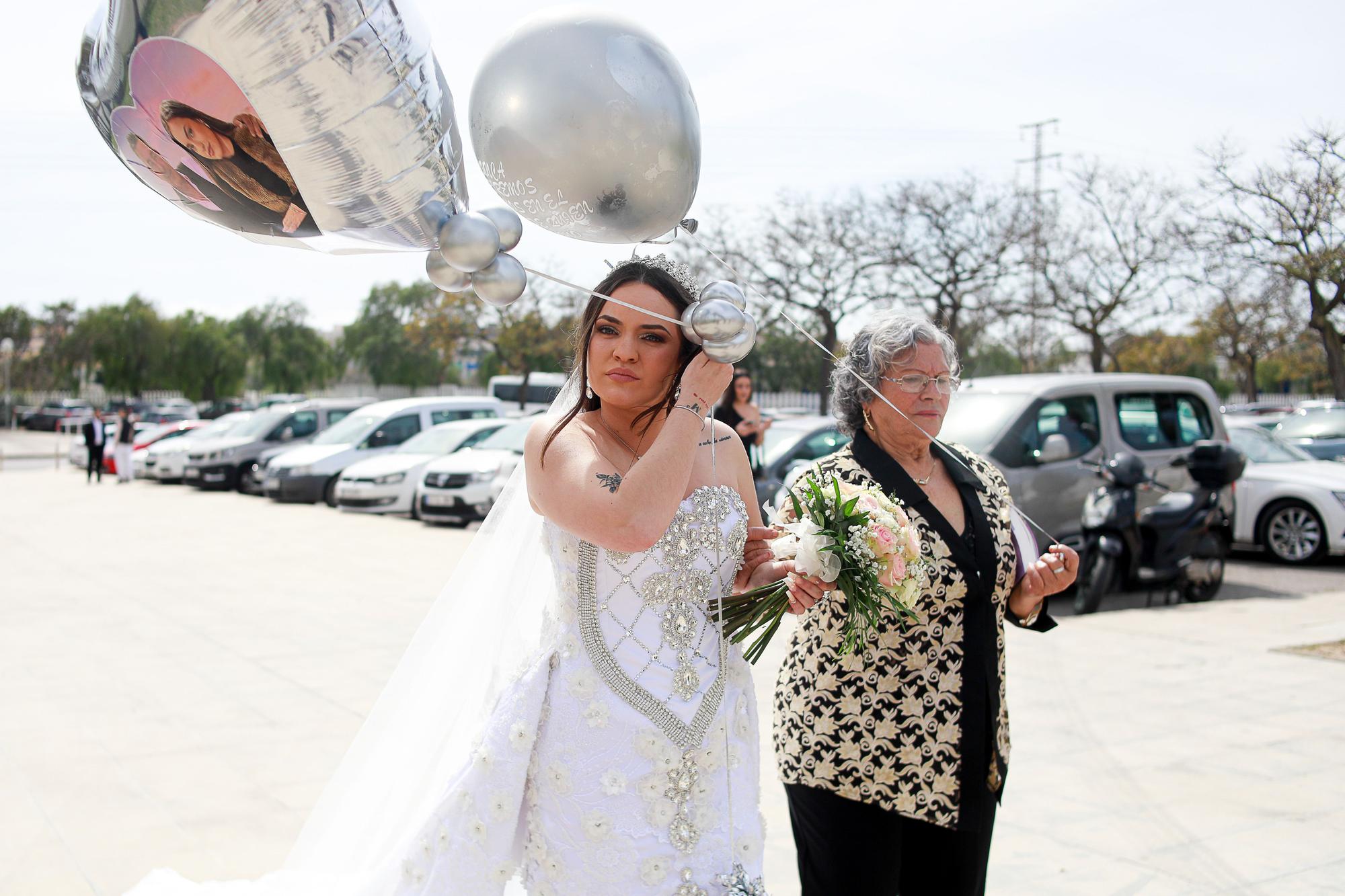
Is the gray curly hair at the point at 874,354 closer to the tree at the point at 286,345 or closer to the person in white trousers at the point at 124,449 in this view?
the person in white trousers at the point at 124,449

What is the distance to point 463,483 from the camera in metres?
15.0

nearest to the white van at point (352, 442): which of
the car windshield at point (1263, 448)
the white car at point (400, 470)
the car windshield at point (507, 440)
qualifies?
the white car at point (400, 470)

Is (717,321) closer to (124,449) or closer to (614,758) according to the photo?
(614,758)

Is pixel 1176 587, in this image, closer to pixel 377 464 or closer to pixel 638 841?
pixel 638 841

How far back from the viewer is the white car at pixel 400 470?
1652 centimetres

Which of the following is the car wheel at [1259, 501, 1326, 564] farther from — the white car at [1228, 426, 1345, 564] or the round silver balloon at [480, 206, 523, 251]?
the round silver balloon at [480, 206, 523, 251]

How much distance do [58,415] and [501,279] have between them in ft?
199

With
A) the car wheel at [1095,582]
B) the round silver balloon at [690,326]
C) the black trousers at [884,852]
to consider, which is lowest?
the car wheel at [1095,582]

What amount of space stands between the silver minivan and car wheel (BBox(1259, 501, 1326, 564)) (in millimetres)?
2180

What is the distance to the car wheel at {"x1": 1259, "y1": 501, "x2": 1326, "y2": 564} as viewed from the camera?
11.3 m

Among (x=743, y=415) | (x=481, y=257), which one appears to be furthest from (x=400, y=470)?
(x=481, y=257)

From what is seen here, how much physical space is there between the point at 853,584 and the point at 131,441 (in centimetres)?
2521

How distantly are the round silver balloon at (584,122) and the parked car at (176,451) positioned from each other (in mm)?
22169

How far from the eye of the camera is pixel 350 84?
190cm
